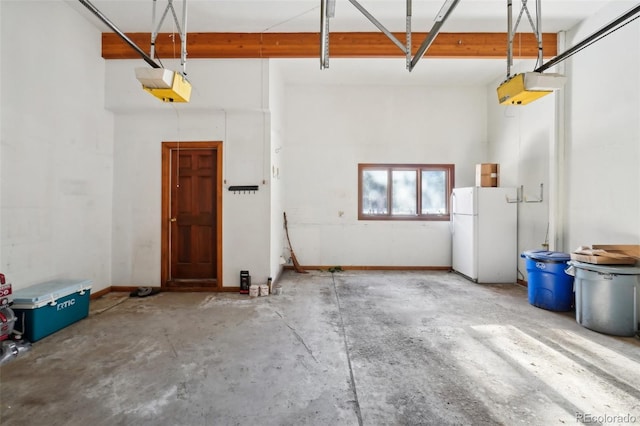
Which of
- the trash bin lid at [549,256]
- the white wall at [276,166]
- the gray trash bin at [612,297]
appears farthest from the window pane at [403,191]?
the gray trash bin at [612,297]

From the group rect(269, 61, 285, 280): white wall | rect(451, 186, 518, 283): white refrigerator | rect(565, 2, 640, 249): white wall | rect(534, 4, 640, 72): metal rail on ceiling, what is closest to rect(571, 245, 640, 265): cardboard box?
rect(565, 2, 640, 249): white wall

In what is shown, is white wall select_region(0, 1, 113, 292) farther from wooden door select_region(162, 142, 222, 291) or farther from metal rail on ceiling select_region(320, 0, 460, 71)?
metal rail on ceiling select_region(320, 0, 460, 71)

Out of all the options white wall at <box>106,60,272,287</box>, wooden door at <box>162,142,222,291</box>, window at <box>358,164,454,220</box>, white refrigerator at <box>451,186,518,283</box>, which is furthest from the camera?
window at <box>358,164,454,220</box>

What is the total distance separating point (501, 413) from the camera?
1.79 m

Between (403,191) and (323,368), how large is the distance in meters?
4.32

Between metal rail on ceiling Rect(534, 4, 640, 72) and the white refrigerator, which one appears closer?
metal rail on ceiling Rect(534, 4, 640, 72)

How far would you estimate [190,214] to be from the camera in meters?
4.50

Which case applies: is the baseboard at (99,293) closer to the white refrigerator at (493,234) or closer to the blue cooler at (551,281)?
the white refrigerator at (493,234)

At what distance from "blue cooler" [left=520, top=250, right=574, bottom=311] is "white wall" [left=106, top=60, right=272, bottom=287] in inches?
142

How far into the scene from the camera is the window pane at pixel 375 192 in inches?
231

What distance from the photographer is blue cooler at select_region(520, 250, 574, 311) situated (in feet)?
11.5

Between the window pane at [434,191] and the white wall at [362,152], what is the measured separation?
261 mm

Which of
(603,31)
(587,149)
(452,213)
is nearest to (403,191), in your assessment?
(452,213)

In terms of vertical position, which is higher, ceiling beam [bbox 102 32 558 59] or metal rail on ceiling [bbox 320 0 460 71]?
ceiling beam [bbox 102 32 558 59]
